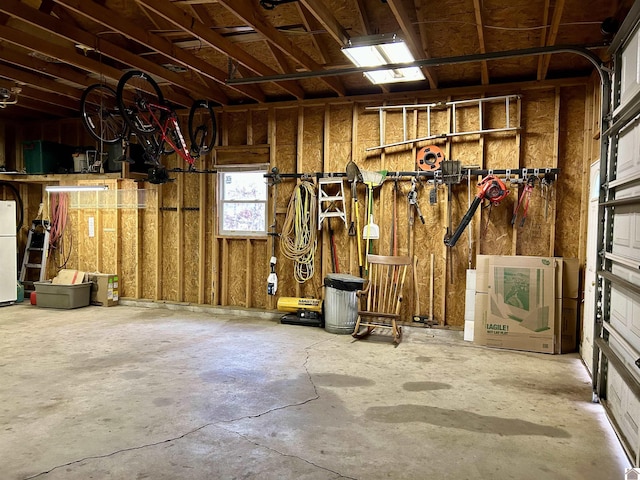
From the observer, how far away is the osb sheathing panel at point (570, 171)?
5.08m

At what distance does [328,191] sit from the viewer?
6070 millimetres

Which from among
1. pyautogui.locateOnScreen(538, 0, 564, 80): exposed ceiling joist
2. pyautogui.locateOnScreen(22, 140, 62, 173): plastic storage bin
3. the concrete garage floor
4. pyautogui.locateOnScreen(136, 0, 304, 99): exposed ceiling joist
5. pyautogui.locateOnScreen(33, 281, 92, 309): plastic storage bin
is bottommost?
the concrete garage floor

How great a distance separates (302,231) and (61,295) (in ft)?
12.5

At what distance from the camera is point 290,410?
3215mm

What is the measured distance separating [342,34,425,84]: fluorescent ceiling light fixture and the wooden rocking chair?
78.4 inches

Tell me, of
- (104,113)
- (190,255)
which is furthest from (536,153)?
(104,113)

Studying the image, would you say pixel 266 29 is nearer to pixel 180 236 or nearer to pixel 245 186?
pixel 245 186

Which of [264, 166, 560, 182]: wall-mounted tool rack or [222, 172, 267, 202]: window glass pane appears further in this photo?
[222, 172, 267, 202]: window glass pane

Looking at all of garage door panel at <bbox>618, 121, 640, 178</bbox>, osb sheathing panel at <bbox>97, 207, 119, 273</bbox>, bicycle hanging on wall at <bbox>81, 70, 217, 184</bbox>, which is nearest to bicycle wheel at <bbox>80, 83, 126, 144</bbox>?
bicycle hanging on wall at <bbox>81, 70, 217, 184</bbox>

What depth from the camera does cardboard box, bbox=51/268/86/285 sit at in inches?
275

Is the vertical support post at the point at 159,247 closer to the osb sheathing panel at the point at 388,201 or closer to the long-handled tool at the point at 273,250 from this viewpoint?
the osb sheathing panel at the point at 388,201

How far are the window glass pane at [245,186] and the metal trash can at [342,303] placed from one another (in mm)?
1832

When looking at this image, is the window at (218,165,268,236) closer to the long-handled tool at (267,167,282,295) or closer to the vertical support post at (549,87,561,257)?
the long-handled tool at (267,167,282,295)

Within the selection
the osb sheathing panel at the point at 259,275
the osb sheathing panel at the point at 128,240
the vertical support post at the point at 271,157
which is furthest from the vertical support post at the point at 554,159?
→ the osb sheathing panel at the point at 128,240
